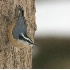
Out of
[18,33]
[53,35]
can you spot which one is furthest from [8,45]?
[53,35]

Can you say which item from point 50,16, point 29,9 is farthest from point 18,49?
point 50,16

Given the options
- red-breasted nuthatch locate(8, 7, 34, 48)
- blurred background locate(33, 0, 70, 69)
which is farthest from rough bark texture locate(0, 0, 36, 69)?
blurred background locate(33, 0, 70, 69)

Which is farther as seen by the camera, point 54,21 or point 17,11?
point 54,21

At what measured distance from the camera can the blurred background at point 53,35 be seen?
3.82 meters

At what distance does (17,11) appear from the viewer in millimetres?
2387

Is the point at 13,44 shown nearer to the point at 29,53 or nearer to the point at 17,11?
the point at 17,11

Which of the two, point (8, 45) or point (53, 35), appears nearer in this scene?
point (8, 45)

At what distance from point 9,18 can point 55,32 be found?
5.98 ft

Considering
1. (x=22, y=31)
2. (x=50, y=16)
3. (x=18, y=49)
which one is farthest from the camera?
(x=50, y=16)

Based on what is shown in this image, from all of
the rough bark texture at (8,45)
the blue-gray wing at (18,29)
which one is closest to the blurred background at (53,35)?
the rough bark texture at (8,45)

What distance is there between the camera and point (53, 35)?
411 cm

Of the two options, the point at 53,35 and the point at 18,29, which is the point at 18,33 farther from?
the point at 53,35

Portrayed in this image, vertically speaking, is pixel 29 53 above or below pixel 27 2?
below

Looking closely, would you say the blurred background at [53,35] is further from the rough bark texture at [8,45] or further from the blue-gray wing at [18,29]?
the blue-gray wing at [18,29]
